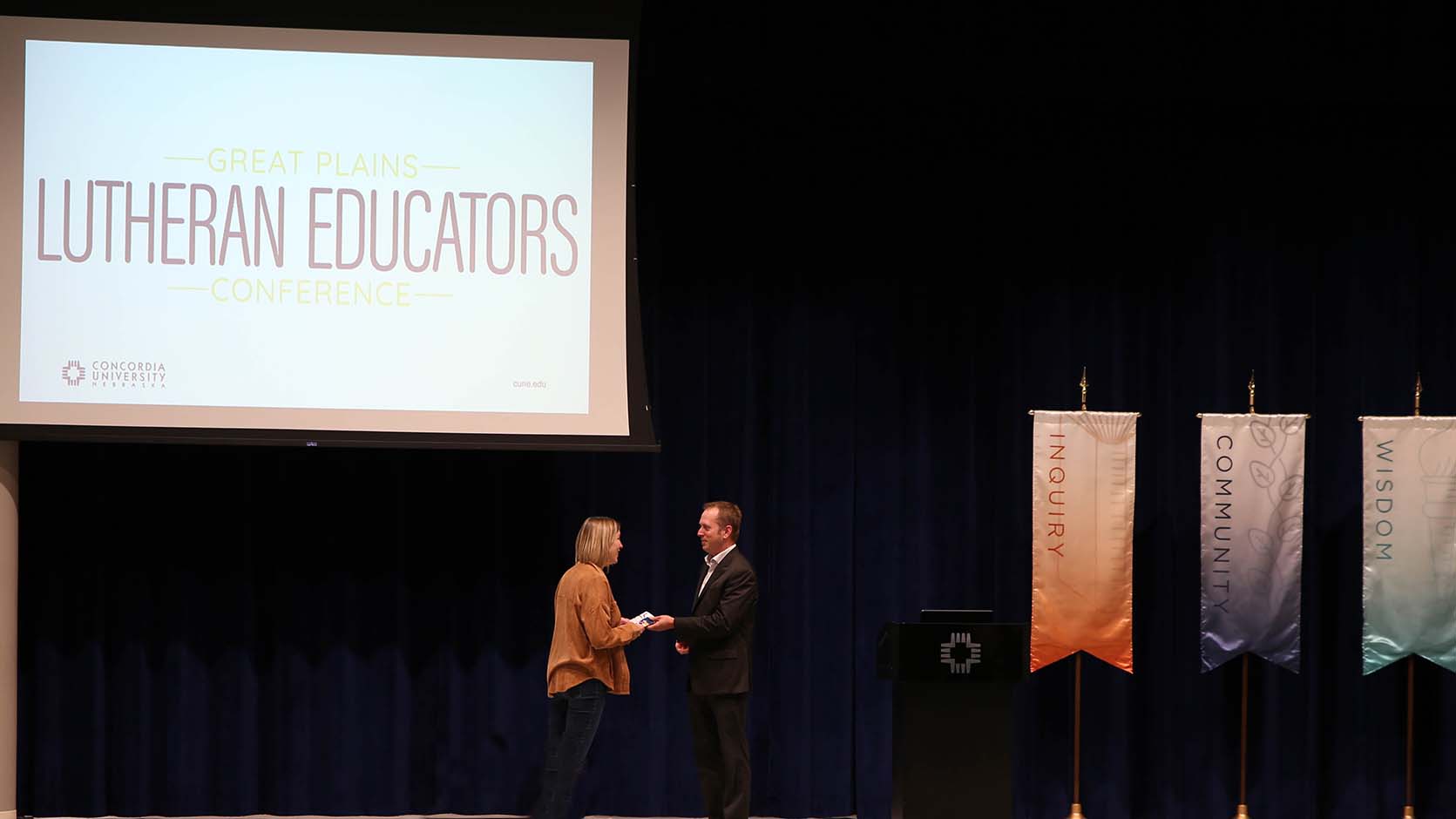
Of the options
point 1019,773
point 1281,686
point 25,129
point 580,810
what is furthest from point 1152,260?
point 25,129

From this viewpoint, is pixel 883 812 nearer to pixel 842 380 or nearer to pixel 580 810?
pixel 580 810

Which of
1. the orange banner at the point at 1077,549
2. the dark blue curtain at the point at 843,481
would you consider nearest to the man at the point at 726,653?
the dark blue curtain at the point at 843,481

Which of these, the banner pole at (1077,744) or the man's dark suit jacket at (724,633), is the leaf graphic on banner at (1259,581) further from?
the man's dark suit jacket at (724,633)

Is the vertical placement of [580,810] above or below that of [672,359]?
below

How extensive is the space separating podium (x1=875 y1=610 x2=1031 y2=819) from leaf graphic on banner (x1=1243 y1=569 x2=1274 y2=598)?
1738 mm

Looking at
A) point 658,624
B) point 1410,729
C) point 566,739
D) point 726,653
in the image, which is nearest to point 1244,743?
point 1410,729

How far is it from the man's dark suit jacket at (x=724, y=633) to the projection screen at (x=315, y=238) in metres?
0.76

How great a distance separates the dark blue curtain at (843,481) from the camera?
21.6ft

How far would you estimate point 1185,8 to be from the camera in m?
6.41

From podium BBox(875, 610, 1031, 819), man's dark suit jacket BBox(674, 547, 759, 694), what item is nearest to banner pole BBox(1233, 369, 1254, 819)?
podium BBox(875, 610, 1031, 819)

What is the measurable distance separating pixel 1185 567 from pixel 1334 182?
7.07 feet

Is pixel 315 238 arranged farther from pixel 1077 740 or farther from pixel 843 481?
pixel 1077 740

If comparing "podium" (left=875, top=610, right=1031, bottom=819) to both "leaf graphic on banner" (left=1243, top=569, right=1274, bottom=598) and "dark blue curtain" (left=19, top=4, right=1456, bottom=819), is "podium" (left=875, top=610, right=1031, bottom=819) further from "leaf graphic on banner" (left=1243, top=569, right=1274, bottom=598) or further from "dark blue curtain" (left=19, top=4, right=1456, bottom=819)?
"leaf graphic on banner" (left=1243, top=569, right=1274, bottom=598)

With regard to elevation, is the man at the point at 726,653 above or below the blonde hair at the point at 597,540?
below
